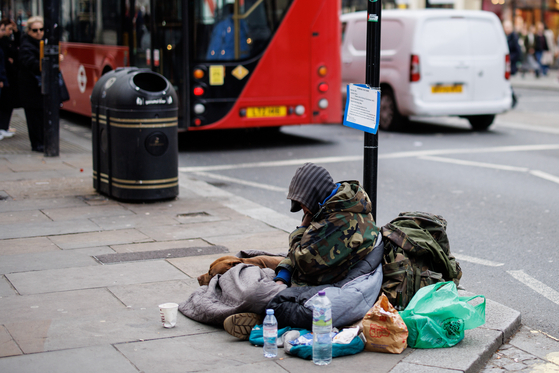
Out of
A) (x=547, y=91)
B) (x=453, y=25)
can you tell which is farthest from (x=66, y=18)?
(x=547, y=91)

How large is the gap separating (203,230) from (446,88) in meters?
7.86

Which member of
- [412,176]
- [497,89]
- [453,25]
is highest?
[453,25]

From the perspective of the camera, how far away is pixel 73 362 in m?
3.57

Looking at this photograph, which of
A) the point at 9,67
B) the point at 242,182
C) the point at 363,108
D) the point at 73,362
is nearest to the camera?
the point at 73,362

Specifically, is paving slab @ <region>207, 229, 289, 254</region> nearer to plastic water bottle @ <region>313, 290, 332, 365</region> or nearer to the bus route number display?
the bus route number display

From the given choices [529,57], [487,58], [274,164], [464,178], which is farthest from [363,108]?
[529,57]

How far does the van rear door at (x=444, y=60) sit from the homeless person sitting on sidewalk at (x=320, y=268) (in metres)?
9.26

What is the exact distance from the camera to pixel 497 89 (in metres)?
13.4

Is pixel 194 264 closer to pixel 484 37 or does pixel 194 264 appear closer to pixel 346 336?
pixel 346 336

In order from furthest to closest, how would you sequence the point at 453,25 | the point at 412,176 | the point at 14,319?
1. the point at 453,25
2. the point at 412,176
3. the point at 14,319

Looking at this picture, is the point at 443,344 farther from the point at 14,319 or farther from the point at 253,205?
the point at 253,205

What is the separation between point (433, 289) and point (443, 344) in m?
0.31

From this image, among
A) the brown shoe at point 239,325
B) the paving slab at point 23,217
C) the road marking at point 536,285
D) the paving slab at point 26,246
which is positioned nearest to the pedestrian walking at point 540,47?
the road marking at point 536,285

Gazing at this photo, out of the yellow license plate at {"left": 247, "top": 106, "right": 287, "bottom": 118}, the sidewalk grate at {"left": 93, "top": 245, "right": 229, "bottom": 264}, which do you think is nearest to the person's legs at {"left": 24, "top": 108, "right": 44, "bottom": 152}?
the yellow license plate at {"left": 247, "top": 106, "right": 287, "bottom": 118}
